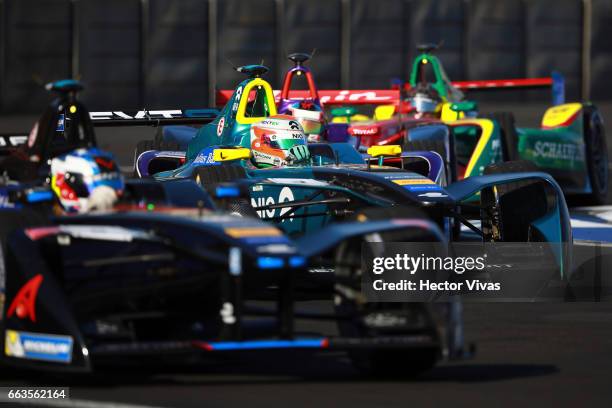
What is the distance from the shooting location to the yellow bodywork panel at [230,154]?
520 inches

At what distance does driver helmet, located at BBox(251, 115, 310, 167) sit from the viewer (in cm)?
1388

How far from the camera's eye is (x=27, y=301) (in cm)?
816

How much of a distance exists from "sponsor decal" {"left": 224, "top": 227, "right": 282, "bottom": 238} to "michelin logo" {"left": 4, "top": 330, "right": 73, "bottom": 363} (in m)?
0.96

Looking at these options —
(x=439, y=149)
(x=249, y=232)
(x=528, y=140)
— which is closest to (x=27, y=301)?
(x=249, y=232)

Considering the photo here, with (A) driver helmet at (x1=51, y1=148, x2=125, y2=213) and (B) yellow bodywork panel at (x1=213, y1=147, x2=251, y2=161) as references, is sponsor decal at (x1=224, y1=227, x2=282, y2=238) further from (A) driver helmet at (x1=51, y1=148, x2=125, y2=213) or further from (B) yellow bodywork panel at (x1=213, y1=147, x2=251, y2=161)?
(B) yellow bodywork panel at (x1=213, y1=147, x2=251, y2=161)

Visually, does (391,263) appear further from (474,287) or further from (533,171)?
(533,171)

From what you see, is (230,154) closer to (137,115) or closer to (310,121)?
(137,115)

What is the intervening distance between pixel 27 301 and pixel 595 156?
12510 mm

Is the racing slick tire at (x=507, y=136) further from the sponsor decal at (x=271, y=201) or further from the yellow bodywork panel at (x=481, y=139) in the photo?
the sponsor decal at (x=271, y=201)

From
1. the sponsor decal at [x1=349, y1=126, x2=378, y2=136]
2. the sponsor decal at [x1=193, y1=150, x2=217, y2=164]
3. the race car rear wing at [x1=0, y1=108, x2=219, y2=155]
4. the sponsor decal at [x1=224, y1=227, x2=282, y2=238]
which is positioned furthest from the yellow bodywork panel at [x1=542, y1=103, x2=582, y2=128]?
the sponsor decal at [x1=224, y1=227, x2=282, y2=238]

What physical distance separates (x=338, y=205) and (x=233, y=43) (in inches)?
589

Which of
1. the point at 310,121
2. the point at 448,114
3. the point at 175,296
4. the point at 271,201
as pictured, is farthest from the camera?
the point at 448,114

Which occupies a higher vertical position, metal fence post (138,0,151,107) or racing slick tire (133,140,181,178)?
metal fence post (138,0,151,107)

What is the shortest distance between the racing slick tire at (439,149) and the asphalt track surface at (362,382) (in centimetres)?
676
